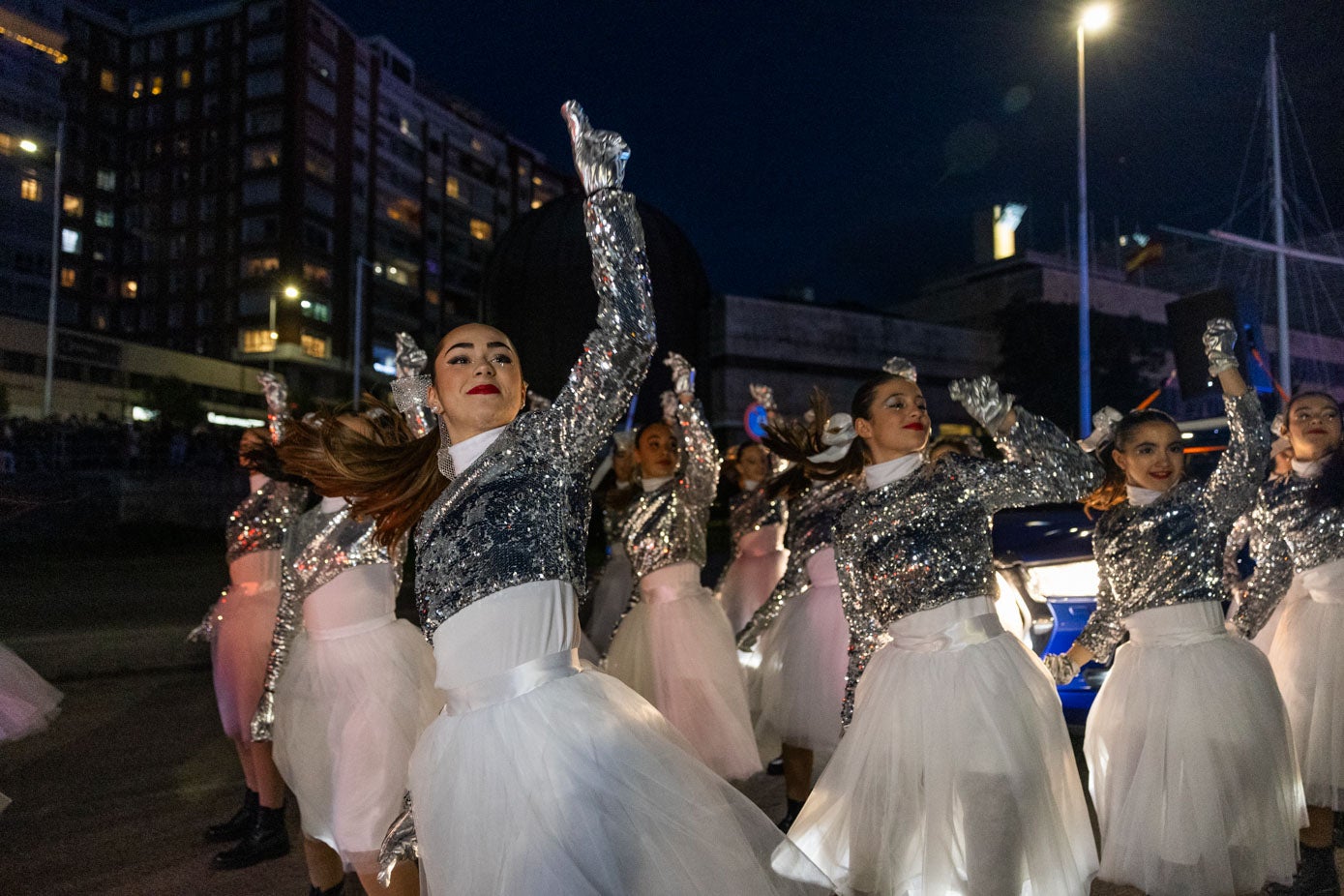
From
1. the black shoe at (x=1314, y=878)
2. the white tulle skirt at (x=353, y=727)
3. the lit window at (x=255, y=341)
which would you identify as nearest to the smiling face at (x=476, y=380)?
the white tulle skirt at (x=353, y=727)

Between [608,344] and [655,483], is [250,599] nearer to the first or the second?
[655,483]

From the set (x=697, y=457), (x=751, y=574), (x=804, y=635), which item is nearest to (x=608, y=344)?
(x=697, y=457)

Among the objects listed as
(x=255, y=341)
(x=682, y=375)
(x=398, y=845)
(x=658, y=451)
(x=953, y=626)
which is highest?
(x=255, y=341)

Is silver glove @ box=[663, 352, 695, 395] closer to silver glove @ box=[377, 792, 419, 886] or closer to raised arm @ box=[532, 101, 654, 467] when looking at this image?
raised arm @ box=[532, 101, 654, 467]

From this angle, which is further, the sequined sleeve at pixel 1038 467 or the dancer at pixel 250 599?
the dancer at pixel 250 599

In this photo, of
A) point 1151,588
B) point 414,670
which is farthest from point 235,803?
point 1151,588

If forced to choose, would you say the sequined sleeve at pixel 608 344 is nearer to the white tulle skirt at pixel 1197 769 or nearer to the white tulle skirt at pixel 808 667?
the white tulle skirt at pixel 1197 769

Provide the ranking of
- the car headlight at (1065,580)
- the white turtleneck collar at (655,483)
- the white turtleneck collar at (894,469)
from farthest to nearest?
1. the white turtleneck collar at (655,483)
2. the car headlight at (1065,580)
3. the white turtleneck collar at (894,469)

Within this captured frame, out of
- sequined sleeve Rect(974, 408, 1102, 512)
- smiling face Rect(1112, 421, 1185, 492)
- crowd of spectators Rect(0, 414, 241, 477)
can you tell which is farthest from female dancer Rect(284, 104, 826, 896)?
crowd of spectators Rect(0, 414, 241, 477)

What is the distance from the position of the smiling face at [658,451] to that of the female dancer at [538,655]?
3.11 m

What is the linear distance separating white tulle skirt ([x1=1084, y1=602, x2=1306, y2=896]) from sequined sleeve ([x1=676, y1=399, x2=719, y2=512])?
2.27 metres

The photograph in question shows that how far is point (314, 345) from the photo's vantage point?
64688mm

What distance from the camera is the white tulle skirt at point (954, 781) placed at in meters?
3.20

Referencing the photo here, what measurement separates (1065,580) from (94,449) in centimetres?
2150
